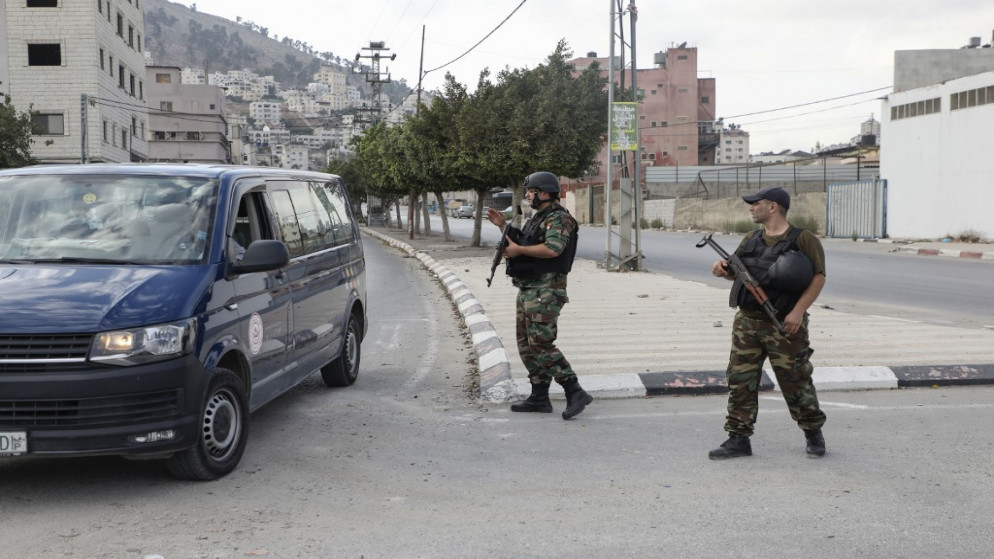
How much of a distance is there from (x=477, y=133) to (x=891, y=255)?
1207 centimetres

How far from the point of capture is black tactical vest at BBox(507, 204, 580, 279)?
22.1 ft

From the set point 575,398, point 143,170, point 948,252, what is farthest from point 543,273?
point 948,252

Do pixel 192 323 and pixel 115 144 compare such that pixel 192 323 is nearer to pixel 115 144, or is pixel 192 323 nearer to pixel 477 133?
pixel 477 133

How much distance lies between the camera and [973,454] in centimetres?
563

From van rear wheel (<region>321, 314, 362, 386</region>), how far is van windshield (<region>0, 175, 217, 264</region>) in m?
2.47

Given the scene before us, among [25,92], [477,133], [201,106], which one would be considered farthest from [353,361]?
[201,106]

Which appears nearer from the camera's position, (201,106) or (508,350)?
(508,350)

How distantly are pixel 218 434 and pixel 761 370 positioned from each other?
3136 mm

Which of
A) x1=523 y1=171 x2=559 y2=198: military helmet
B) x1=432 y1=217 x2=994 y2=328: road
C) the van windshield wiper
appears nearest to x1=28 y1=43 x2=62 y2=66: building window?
x1=432 y1=217 x2=994 y2=328: road

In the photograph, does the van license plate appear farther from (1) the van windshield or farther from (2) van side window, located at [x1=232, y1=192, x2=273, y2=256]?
(2) van side window, located at [x1=232, y1=192, x2=273, y2=256]

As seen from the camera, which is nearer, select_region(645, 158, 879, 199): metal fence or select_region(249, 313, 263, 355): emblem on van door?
select_region(249, 313, 263, 355): emblem on van door

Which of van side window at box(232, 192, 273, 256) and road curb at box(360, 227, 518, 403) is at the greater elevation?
van side window at box(232, 192, 273, 256)

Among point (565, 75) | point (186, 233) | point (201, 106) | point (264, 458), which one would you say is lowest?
point (264, 458)

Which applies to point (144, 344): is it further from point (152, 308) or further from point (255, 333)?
point (255, 333)
